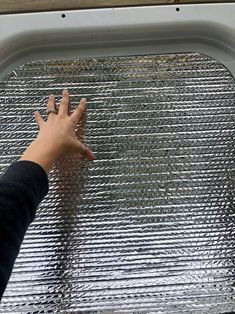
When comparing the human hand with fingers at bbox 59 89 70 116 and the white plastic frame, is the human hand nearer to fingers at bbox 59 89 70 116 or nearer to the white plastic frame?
fingers at bbox 59 89 70 116

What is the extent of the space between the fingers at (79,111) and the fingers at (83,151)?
45mm

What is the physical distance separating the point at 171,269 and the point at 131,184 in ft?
0.56

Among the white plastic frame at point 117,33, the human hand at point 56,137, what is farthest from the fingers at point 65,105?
the white plastic frame at point 117,33

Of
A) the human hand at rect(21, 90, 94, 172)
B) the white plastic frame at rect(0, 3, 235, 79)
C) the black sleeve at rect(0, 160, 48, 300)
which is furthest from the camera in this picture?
the white plastic frame at rect(0, 3, 235, 79)

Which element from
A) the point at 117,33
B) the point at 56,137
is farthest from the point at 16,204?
the point at 117,33

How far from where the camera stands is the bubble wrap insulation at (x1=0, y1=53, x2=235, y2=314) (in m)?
0.80

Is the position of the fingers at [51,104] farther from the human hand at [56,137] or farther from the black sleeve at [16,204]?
the black sleeve at [16,204]

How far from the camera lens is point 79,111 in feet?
2.76

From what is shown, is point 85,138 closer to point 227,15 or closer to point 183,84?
point 183,84

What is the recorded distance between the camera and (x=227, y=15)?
878 millimetres

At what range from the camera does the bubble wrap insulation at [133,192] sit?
80 centimetres

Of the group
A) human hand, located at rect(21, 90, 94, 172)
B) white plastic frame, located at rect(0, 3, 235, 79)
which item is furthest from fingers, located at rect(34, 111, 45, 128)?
white plastic frame, located at rect(0, 3, 235, 79)

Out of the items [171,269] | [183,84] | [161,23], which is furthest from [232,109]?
[171,269]

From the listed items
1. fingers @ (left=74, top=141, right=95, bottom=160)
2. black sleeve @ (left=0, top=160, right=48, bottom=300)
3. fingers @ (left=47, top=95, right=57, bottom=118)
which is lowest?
black sleeve @ (left=0, top=160, right=48, bottom=300)
